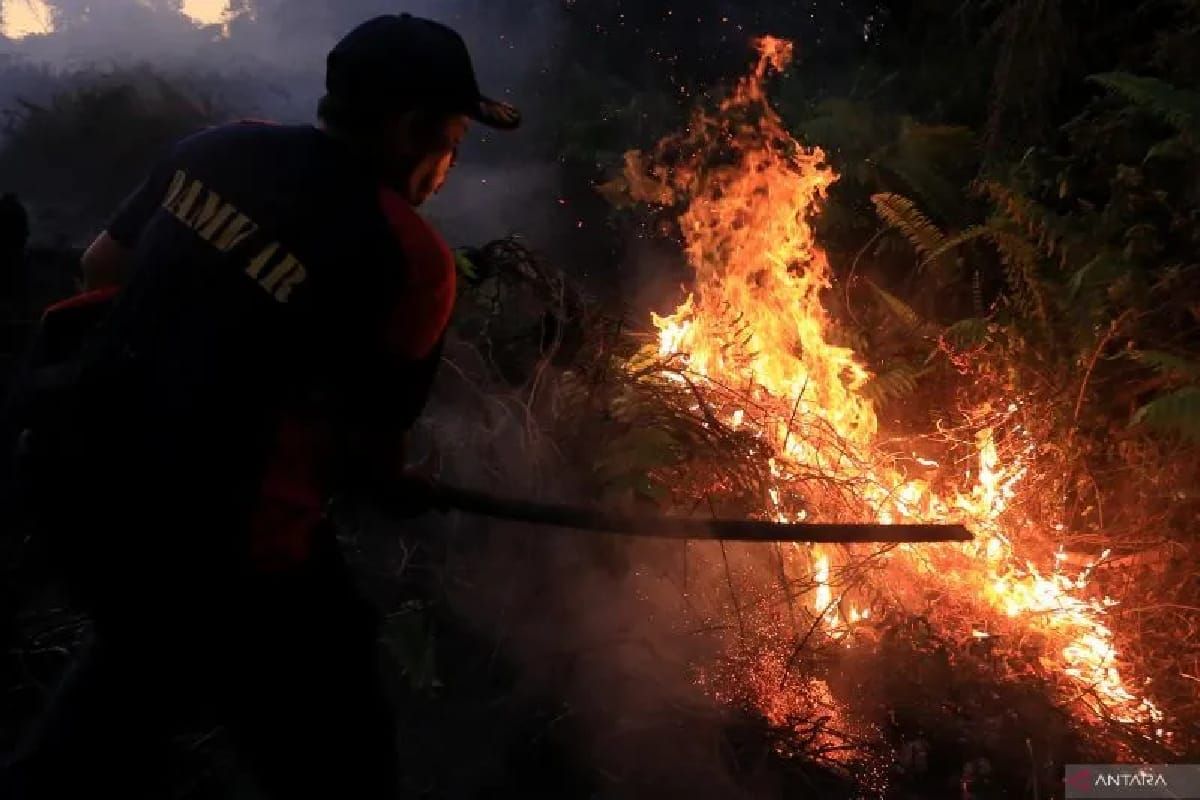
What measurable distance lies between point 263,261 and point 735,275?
4110 millimetres

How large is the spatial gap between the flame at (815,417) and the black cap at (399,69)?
9.26 ft

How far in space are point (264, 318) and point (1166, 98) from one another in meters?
4.40

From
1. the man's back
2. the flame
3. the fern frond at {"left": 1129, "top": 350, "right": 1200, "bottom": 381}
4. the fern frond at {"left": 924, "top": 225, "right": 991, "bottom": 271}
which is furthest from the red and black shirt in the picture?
the fern frond at {"left": 924, "top": 225, "right": 991, "bottom": 271}

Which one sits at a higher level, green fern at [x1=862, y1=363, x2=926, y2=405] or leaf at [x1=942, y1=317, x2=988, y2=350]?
leaf at [x1=942, y1=317, x2=988, y2=350]

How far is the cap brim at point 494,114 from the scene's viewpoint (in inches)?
81.1

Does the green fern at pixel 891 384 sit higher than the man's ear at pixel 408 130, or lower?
higher

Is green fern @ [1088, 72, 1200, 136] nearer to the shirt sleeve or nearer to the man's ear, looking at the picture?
the man's ear

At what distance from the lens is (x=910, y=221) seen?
533 centimetres

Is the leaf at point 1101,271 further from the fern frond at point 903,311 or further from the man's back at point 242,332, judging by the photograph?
the man's back at point 242,332

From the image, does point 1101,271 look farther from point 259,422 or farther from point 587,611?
point 259,422

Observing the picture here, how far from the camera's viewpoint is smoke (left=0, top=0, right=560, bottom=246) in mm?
7582

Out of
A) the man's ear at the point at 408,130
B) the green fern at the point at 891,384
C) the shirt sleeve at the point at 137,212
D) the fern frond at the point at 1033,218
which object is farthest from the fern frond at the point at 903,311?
the shirt sleeve at the point at 137,212

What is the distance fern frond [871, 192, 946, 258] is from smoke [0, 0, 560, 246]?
350 centimetres

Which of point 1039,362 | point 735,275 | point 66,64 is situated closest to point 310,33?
point 66,64
